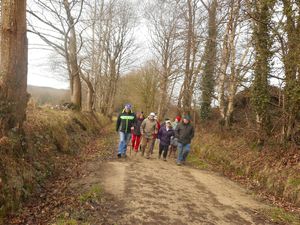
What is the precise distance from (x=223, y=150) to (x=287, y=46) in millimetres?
5623

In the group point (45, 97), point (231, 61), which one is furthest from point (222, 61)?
point (45, 97)

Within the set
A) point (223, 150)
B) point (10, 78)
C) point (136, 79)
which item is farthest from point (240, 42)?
point (136, 79)

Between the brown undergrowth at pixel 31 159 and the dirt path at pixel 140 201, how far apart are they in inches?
14.9

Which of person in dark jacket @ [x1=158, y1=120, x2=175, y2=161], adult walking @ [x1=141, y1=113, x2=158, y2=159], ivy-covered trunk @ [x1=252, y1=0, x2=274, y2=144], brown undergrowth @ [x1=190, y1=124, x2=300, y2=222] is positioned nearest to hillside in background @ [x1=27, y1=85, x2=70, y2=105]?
adult walking @ [x1=141, y1=113, x2=158, y2=159]

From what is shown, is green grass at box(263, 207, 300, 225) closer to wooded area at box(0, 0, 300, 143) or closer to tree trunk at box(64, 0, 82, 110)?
wooded area at box(0, 0, 300, 143)

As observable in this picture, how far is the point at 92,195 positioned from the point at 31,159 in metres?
2.06

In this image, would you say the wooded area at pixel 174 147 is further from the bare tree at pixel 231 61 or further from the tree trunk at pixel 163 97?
the tree trunk at pixel 163 97

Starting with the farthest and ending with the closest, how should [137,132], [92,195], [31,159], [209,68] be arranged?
1. [209,68]
2. [137,132]
3. [31,159]
4. [92,195]

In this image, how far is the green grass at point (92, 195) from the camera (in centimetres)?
702

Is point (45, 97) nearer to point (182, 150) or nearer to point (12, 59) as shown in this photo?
point (182, 150)

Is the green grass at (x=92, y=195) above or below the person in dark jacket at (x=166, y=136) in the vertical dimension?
below

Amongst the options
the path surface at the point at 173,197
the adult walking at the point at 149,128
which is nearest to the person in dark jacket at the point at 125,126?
the adult walking at the point at 149,128

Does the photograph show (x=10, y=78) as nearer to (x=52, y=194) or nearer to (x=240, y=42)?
(x=52, y=194)

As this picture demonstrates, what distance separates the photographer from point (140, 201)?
7258 mm
